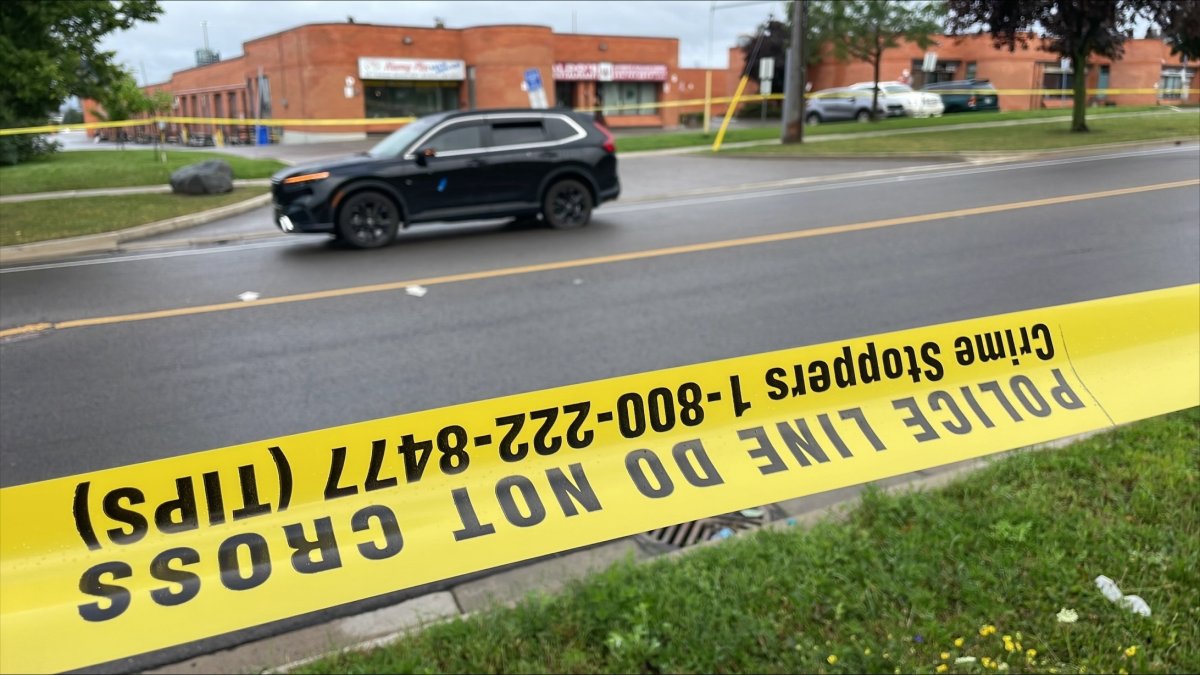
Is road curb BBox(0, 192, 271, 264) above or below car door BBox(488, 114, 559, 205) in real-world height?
below

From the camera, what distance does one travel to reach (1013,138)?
1959 centimetres

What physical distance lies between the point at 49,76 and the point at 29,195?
3755mm

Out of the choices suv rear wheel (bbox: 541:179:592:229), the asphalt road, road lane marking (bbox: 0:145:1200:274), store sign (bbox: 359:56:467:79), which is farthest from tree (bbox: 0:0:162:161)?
store sign (bbox: 359:56:467:79)

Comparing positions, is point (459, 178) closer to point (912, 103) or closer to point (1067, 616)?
point (1067, 616)

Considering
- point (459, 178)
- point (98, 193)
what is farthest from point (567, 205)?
point (98, 193)

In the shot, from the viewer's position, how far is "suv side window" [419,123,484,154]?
36.3 feet

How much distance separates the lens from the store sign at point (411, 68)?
4131 centimetres

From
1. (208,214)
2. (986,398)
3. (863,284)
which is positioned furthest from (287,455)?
(208,214)

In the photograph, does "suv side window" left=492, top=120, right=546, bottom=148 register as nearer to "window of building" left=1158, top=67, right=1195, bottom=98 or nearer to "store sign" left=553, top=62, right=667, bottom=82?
"window of building" left=1158, top=67, right=1195, bottom=98

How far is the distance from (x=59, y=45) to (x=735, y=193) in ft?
38.7

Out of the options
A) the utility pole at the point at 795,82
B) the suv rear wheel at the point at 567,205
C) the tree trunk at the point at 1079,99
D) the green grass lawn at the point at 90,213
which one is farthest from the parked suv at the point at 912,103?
the green grass lawn at the point at 90,213

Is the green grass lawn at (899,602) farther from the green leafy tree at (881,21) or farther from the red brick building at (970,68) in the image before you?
the red brick building at (970,68)

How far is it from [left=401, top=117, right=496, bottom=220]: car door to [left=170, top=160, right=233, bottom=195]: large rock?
737cm

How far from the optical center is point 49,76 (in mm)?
13859
